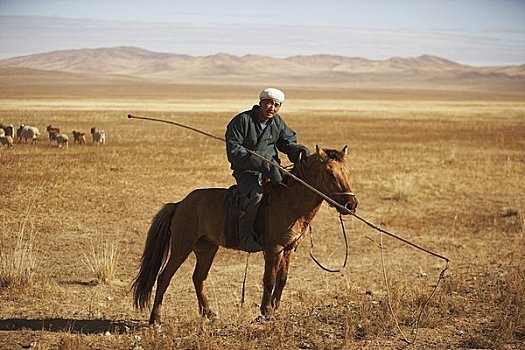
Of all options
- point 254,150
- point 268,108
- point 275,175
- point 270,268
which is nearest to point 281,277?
point 270,268

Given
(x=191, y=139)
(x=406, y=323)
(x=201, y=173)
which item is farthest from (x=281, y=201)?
(x=191, y=139)

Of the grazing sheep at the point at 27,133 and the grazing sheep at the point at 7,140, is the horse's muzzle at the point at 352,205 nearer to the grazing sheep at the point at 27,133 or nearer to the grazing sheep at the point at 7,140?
the grazing sheep at the point at 7,140

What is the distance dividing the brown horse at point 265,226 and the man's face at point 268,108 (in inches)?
24.2

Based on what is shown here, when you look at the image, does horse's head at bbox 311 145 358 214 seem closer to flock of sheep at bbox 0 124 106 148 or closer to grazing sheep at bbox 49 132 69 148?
flock of sheep at bbox 0 124 106 148

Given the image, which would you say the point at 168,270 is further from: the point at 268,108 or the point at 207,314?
the point at 268,108

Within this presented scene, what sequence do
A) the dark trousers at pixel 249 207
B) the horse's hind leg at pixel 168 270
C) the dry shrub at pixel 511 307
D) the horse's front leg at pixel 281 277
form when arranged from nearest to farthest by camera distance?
the dry shrub at pixel 511 307 → the dark trousers at pixel 249 207 → the horse's front leg at pixel 281 277 → the horse's hind leg at pixel 168 270

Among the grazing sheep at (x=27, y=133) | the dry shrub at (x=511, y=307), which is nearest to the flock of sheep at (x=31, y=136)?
the grazing sheep at (x=27, y=133)

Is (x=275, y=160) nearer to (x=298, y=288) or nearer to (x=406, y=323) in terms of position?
(x=406, y=323)

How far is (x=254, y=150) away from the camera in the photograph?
279 inches

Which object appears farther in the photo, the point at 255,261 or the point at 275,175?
the point at 255,261

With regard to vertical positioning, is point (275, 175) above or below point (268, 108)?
below

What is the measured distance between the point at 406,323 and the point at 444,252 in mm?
5658

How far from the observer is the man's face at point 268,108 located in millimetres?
6902

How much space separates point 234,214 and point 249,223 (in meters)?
0.19
